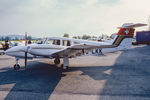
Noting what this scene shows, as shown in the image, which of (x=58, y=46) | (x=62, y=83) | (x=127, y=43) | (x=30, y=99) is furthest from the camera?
(x=127, y=43)

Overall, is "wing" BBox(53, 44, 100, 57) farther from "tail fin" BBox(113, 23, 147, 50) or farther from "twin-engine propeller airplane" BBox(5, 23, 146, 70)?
"tail fin" BBox(113, 23, 147, 50)

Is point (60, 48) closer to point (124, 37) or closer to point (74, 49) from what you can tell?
point (74, 49)

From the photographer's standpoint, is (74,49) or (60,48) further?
(60,48)

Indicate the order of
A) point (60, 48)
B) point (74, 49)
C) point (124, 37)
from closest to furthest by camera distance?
Result: 1. point (74, 49)
2. point (60, 48)
3. point (124, 37)

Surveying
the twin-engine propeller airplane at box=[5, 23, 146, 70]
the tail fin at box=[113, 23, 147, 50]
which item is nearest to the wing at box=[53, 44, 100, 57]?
the twin-engine propeller airplane at box=[5, 23, 146, 70]

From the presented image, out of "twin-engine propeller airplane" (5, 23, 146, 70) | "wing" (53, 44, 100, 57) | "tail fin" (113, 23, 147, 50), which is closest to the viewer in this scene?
"wing" (53, 44, 100, 57)

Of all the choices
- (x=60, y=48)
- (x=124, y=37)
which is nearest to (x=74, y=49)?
(x=60, y=48)

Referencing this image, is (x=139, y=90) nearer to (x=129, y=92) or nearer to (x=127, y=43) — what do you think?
(x=129, y=92)

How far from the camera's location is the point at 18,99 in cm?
479

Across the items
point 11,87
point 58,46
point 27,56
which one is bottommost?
point 11,87

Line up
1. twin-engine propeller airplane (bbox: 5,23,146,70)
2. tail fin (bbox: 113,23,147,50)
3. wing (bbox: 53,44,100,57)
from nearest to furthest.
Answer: wing (bbox: 53,44,100,57) < twin-engine propeller airplane (bbox: 5,23,146,70) < tail fin (bbox: 113,23,147,50)

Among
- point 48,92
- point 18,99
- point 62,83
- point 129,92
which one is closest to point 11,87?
point 18,99

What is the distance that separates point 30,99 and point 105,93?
314 cm

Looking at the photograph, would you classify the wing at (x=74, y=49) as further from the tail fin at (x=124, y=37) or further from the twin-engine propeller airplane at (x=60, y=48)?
the tail fin at (x=124, y=37)
